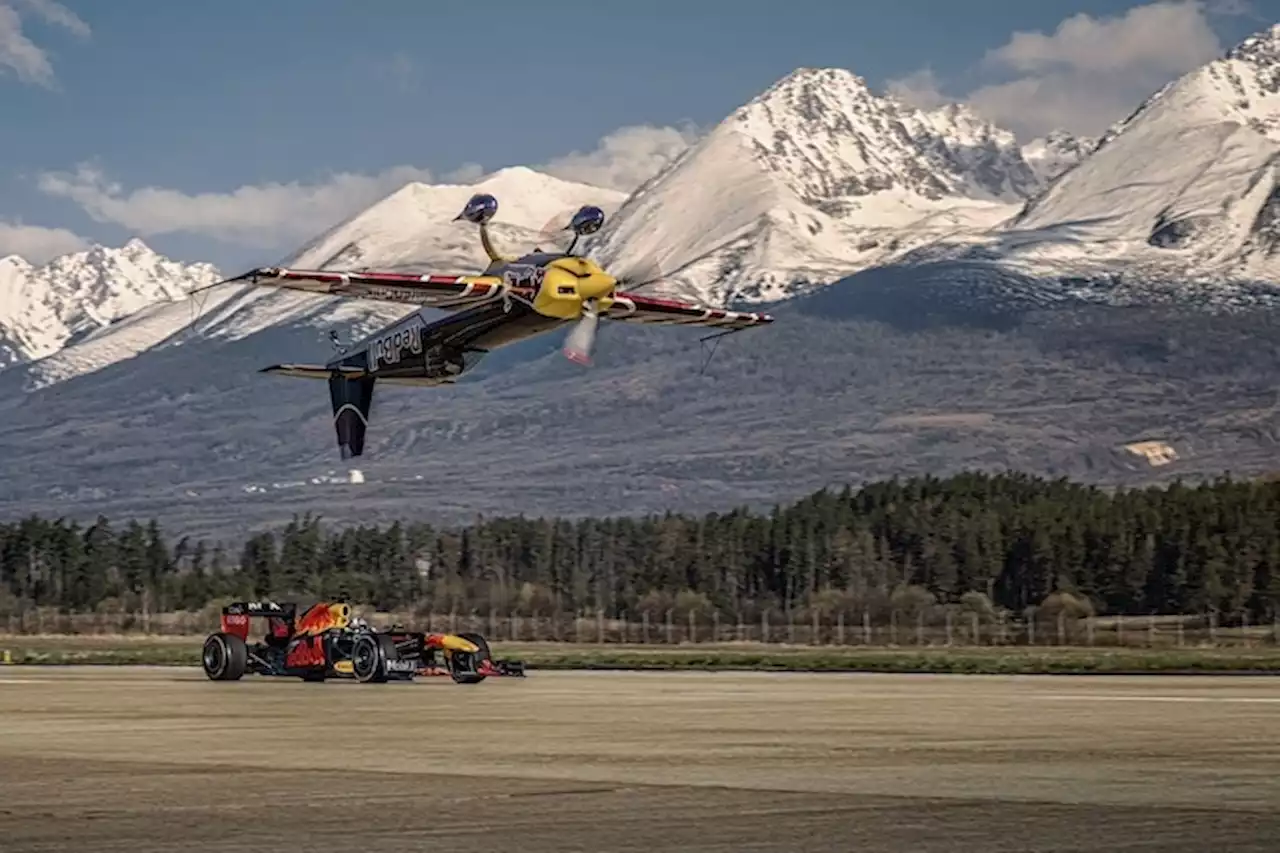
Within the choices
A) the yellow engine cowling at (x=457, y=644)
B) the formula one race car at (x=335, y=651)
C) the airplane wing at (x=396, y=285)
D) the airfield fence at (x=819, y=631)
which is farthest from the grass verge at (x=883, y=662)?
the airfield fence at (x=819, y=631)

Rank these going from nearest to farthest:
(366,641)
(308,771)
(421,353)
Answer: (308,771), (366,641), (421,353)

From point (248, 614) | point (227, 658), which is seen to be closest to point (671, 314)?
point (248, 614)

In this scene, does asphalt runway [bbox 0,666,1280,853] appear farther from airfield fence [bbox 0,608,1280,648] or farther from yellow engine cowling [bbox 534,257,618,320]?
airfield fence [bbox 0,608,1280,648]

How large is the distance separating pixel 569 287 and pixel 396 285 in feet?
19.5

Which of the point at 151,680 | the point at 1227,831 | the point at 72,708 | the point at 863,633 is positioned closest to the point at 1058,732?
the point at 1227,831

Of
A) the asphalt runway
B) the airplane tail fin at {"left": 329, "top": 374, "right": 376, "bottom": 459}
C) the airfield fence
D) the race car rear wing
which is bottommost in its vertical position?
the asphalt runway

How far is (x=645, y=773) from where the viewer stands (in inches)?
1168

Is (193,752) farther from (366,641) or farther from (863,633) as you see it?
(863,633)

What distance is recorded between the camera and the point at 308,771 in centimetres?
3027

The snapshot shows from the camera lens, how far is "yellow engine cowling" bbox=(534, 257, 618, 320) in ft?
229

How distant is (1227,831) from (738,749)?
1245 cm

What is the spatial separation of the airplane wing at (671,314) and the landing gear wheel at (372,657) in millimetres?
15943

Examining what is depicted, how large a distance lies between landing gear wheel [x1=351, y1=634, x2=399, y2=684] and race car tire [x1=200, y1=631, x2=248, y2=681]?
12.9 ft

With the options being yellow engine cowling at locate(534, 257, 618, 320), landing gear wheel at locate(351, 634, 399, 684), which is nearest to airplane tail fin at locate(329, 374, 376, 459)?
yellow engine cowling at locate(534, 257, 618, 320)
